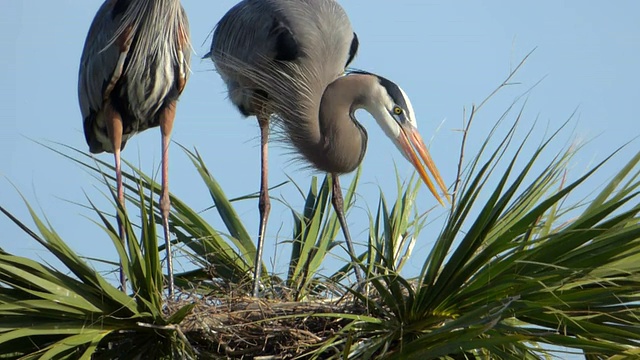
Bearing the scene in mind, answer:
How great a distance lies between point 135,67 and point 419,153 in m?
1.40

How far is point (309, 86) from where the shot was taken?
217 inches

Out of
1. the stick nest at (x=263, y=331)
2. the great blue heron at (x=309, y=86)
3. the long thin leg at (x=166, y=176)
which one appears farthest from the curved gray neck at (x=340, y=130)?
the stick nest at (x=263, y=331)

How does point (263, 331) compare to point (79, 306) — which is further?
point (263, 331)

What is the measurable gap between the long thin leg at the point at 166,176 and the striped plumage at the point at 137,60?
5 centimetres

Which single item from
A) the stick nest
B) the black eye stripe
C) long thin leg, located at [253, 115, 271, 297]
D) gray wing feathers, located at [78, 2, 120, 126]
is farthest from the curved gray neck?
the stick nest

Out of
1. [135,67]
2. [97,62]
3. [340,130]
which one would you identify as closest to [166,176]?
[135,67]

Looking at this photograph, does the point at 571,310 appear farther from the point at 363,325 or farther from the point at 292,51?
the point at 292,51

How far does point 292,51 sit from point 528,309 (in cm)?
279

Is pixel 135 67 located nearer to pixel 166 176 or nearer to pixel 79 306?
pixel 166 176

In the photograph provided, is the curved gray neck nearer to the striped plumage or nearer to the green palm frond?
the striped plumage

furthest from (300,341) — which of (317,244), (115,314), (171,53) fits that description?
(171,53)

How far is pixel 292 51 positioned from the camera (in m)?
5.58

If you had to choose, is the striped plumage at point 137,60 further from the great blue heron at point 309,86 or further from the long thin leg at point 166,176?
the great blue heron at point 309,86

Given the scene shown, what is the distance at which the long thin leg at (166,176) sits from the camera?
15.2 ft
